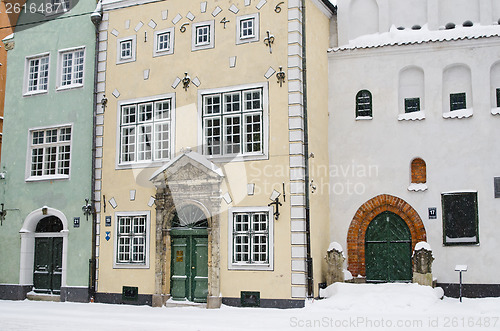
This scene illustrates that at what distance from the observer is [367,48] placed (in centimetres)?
1828

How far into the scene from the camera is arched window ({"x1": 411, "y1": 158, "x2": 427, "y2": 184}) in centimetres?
1752

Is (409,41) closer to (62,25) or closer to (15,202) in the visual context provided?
(62,25)

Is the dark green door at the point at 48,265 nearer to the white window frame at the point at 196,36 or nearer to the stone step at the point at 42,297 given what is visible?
the stone step at the point at 42,297

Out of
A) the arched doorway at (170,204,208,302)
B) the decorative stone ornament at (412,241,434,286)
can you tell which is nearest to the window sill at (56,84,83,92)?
the arched doorway at (170,204,208,302)

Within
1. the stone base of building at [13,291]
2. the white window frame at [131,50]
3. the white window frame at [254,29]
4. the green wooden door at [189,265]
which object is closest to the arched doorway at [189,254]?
the green wooden door at [189,265]

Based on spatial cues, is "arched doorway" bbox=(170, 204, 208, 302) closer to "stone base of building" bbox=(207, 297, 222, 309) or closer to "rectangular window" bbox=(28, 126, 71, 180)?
"stone base of building" bbox=(207, 297, 222, 309)

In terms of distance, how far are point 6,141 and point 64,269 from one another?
525 centimetres

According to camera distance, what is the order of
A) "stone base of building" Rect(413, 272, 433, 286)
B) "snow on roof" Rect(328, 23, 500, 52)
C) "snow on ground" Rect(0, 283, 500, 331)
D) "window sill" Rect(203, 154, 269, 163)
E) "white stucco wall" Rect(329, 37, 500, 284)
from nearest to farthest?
1. "snow on ground" Rect(0, 283, 500, 331)
2. "stone base of building" Rect(413, 272, 433, 286)
3. "window sill" Rect(203, 154, 269, 163)
4. "white stucco wall" Rect(329, 37, 500, 284)
5. "snow on roof" Rect(328, 23, 500, 52)

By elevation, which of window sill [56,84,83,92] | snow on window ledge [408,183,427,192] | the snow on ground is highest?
window sill [56,84,83,92]

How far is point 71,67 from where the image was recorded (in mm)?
20375

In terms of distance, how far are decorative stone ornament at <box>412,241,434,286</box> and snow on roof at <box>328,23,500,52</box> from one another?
20.2 feet

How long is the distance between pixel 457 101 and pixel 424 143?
5.14ft

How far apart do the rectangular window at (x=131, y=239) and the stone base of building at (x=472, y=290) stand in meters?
8.70

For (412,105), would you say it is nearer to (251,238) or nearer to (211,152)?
(211,152)
